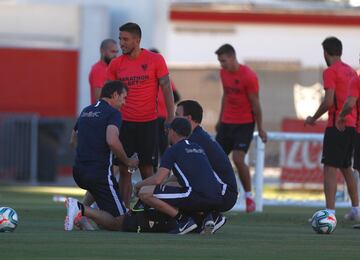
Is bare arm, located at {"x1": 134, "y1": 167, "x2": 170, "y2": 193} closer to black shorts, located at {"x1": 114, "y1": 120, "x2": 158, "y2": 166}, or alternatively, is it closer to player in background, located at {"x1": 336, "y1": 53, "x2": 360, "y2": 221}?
black shorts, located at {"x1": 114, "y1": 120, "x2": 158, "y2": 166}

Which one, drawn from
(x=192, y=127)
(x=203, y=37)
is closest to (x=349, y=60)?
(x=203, y=37)

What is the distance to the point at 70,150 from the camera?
27281 millimetres

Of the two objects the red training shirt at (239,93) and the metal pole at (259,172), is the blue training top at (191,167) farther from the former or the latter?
the metal pole at (259,172)

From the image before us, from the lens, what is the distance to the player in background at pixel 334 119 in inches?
565

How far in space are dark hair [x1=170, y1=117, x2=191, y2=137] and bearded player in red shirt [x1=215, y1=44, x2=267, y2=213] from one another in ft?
16.2

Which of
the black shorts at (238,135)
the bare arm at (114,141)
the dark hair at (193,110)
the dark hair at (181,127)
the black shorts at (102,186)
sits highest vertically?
the dark hair at (193,110)

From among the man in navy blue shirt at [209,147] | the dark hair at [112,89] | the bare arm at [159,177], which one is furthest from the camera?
the man in navy blue shirt at [209,147]

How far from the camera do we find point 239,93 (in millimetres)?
16906

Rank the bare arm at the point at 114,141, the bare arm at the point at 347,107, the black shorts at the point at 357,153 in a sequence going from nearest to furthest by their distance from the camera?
the bare arm at the point at 114,141 → the bare arm at the point at 347,107 → the black shorts at the point at 357,153

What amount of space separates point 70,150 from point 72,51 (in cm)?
305

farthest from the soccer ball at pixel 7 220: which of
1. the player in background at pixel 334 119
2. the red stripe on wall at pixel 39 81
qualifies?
the red stripe on wall at pixel 39 81

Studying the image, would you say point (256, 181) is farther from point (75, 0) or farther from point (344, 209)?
point (75, 0)

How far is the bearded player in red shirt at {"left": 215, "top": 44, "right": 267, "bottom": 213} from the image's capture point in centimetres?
1677

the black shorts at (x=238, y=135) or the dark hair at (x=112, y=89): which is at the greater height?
the dark hair at (x=112, y=89)
